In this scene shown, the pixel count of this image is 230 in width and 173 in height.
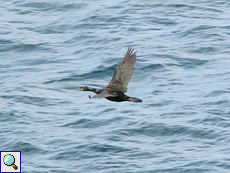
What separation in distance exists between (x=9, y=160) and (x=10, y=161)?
0.07 meters

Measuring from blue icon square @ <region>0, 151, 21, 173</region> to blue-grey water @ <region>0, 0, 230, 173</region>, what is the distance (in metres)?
0.17

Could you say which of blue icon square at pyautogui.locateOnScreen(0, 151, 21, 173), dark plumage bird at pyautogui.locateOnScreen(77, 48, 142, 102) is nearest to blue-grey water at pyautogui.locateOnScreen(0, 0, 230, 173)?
blue icon square at pyautogui.locateOnScreen(0, 151, 21, 173)

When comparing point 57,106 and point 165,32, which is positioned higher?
point 165,32

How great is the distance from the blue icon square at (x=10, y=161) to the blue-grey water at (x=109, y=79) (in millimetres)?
169

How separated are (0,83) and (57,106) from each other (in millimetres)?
2541

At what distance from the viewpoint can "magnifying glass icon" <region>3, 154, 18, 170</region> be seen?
12043mm

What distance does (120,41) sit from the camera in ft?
61.3

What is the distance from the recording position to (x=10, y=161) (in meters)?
12.1

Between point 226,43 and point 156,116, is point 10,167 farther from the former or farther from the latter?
point 226,43

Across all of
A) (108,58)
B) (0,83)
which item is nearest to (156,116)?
(108,58)

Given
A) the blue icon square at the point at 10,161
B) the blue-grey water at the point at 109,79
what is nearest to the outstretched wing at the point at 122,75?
the blue-grey water at the point at 109,79

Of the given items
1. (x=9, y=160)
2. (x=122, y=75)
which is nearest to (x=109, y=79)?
(x=122, y=75)

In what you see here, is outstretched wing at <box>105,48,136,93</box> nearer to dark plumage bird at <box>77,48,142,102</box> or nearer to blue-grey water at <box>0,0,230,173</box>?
dark plumage bird at <box>77,48,142,102</box>

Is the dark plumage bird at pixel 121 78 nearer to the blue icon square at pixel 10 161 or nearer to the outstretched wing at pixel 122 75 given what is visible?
the outstretched wing at pixel 122 75
